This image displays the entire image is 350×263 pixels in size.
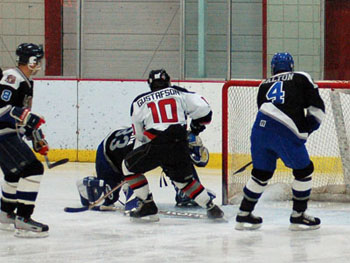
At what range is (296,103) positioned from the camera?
5684mm

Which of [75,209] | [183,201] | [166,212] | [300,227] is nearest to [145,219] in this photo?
[166,212]

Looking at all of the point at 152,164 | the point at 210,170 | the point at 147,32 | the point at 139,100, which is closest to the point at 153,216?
the point at 152,164

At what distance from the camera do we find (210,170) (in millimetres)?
9453

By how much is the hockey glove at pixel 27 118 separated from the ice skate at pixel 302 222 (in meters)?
1.63

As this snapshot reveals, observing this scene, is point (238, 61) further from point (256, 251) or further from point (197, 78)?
point (256, 251)

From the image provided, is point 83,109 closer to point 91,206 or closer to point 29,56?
point 91,206

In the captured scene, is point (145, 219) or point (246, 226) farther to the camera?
point (145, 219)

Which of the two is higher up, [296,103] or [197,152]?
[296,103]

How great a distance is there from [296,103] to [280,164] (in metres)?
1.96

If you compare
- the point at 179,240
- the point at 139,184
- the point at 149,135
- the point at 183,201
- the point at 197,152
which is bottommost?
the point at 179,240

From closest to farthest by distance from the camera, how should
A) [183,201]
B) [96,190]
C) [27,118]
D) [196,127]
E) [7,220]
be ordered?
[27,118] → [7,220] → [196,127] → [96,190] → [183,201]

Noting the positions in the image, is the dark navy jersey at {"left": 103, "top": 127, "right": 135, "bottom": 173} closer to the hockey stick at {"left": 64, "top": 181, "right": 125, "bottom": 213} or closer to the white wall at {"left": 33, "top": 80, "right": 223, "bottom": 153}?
the hockey stick at {"left": 64, "top": 181, "right": 125, "bottom": 213}

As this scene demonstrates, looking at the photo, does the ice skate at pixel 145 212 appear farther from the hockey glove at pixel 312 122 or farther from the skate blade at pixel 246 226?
the hockey glove at pixel 312 122

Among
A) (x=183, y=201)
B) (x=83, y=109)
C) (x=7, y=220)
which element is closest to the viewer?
(x=7, y=220)
